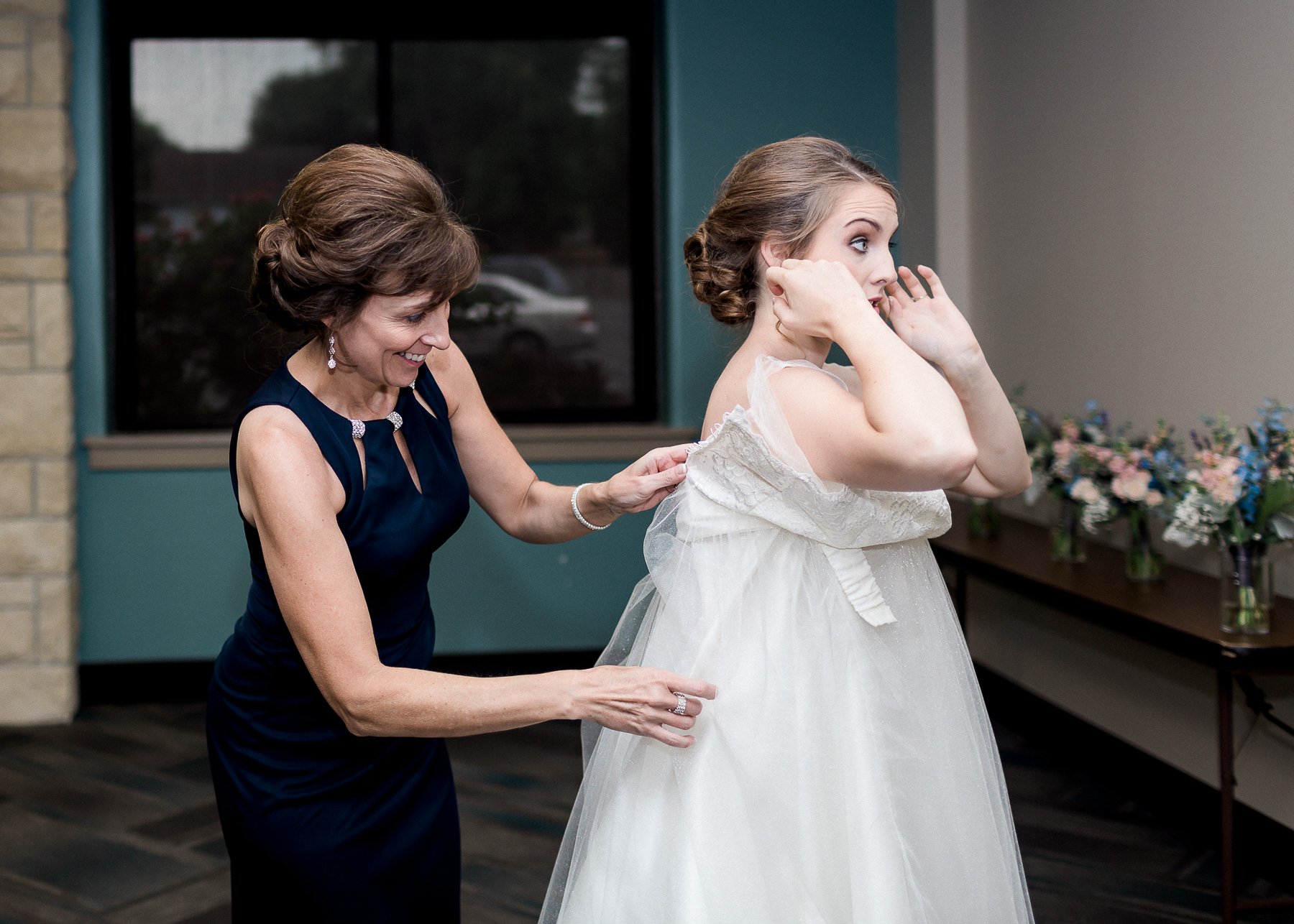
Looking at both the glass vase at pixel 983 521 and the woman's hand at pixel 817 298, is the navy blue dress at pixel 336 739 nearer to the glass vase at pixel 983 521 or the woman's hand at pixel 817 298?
the woman's hand at pixel 817 298

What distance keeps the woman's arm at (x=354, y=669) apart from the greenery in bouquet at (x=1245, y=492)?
1.56m

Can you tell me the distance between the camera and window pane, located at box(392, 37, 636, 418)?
14.4 feet

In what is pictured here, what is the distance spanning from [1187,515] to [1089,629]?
123 cm

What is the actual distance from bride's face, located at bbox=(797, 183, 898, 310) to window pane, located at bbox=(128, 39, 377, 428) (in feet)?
11.1

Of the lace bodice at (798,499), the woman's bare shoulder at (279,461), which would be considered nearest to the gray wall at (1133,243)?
the lace bodice at (798,499)

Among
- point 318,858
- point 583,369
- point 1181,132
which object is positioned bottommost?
point 318,858

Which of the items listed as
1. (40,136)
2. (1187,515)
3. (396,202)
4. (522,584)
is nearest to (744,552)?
(396,202)

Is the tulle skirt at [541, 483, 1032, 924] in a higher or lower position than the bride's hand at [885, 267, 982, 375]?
lower

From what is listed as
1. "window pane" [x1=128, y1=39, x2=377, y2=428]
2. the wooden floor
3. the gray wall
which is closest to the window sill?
"window pane" [x1=128, y1=39, x2=377, y2=428]

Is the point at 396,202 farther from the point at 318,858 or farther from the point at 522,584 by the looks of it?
the point at 522,584

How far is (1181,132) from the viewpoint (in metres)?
2.92

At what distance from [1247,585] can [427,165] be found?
3.32 metres

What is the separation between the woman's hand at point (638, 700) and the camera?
118 centimetres

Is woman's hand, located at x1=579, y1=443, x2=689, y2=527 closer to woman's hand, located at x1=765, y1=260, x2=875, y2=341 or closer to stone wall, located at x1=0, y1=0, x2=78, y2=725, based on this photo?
woman's hand, located at x1=765, y1=260, x2=875, y2=341
